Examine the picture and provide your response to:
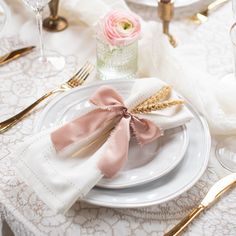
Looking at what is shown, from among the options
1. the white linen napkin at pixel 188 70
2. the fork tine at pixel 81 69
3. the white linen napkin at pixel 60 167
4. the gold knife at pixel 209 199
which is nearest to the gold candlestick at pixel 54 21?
the white linen napkin at pixel 188 70

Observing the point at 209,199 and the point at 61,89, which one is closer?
the point at 209,199

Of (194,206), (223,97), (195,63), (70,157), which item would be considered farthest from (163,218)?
(195,63)

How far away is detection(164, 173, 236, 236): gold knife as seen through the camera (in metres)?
0.80

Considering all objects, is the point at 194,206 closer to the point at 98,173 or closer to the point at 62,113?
the point at 98,173

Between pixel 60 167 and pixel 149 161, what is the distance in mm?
146

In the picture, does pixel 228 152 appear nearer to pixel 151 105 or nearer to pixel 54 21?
pixel 151 105

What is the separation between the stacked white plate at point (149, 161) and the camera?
0.81 m

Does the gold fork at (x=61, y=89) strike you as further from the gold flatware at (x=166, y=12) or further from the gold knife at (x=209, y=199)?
the gold knife at (x=209, y=199)

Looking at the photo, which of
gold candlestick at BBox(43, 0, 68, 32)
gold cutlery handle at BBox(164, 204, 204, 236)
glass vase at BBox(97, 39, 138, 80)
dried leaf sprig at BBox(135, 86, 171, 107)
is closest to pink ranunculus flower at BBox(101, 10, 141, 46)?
glass vase at BBox(97, 39, 138, 80)

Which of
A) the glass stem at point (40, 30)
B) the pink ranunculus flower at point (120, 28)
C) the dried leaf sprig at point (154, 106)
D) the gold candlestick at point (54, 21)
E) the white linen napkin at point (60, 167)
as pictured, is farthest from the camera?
the gold candlestick at point (54, 21)

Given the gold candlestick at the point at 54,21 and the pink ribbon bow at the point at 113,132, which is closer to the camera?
the pink ribbon bow at the point at 113,132

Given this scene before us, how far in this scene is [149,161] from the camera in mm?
870

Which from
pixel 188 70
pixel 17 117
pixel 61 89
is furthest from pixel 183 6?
pixel 17 117

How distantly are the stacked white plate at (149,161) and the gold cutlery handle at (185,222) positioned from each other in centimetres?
4
